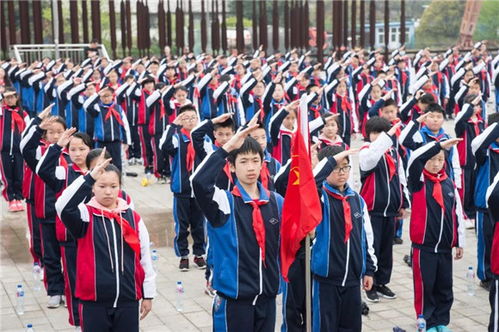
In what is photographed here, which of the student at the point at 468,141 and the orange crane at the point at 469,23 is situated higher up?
the orange crane at the point at 469,23

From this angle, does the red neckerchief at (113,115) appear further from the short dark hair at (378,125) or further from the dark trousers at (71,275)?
the dark trousers at (71,275)

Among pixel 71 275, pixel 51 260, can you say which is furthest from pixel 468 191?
pixel 71 275

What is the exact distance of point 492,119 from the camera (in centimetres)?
777

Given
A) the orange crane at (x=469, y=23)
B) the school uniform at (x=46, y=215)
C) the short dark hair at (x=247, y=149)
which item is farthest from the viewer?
the orange crane at (x=469, y=23)

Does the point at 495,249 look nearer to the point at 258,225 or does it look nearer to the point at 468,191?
the point at 258,225

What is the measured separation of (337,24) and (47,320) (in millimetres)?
25457

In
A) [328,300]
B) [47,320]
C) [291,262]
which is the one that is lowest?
[47,320]

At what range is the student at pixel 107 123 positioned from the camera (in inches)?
494

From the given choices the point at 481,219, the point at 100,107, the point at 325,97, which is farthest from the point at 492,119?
the point at 325,97

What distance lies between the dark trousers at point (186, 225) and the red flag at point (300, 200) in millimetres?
3956

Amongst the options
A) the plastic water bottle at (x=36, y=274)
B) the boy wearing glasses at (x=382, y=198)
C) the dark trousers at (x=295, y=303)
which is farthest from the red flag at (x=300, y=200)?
the plastic water bottle at (x=36, y=274)

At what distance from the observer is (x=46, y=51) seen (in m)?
27.9

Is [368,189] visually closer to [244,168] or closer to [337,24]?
[244,168]

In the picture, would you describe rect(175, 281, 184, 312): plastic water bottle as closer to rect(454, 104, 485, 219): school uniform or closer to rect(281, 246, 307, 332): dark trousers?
rect(281, 246, 307, 332): dark trousers
